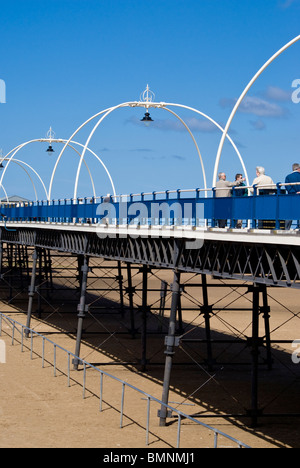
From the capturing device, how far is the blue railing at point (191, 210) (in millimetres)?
19984

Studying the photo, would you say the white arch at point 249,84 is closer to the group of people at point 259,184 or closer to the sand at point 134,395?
the group of people at point 259,184

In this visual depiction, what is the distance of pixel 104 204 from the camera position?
3388 centimetres

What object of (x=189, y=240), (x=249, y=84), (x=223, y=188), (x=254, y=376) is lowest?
(x=254, y=376)

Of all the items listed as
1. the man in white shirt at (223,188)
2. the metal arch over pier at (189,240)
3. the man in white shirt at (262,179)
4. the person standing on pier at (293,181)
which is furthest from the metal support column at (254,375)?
the person standing on pier at (293,181)

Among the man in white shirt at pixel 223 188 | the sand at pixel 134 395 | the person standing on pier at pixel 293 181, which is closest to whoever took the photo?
the person standing on pier at pixel 293 181

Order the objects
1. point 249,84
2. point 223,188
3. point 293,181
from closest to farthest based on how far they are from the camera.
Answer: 1. point 293,181
2. point 223,188
3. point 249,84

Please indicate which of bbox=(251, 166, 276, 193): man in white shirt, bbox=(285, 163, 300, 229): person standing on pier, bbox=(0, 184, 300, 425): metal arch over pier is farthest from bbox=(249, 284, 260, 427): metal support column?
bbox=(285, 163, 300, 229): person standing on pier

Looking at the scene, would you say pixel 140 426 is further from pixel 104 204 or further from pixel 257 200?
pixel 104 204

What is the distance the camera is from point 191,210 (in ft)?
84.5

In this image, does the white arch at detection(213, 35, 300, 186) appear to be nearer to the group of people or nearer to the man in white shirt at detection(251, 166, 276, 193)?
the group of people

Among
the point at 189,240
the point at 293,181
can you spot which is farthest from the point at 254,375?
the point at 293,181

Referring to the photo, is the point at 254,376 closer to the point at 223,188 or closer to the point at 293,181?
the point at 223,188

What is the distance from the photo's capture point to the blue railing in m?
20.0

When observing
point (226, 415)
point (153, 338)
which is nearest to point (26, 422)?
point (226, 415)
